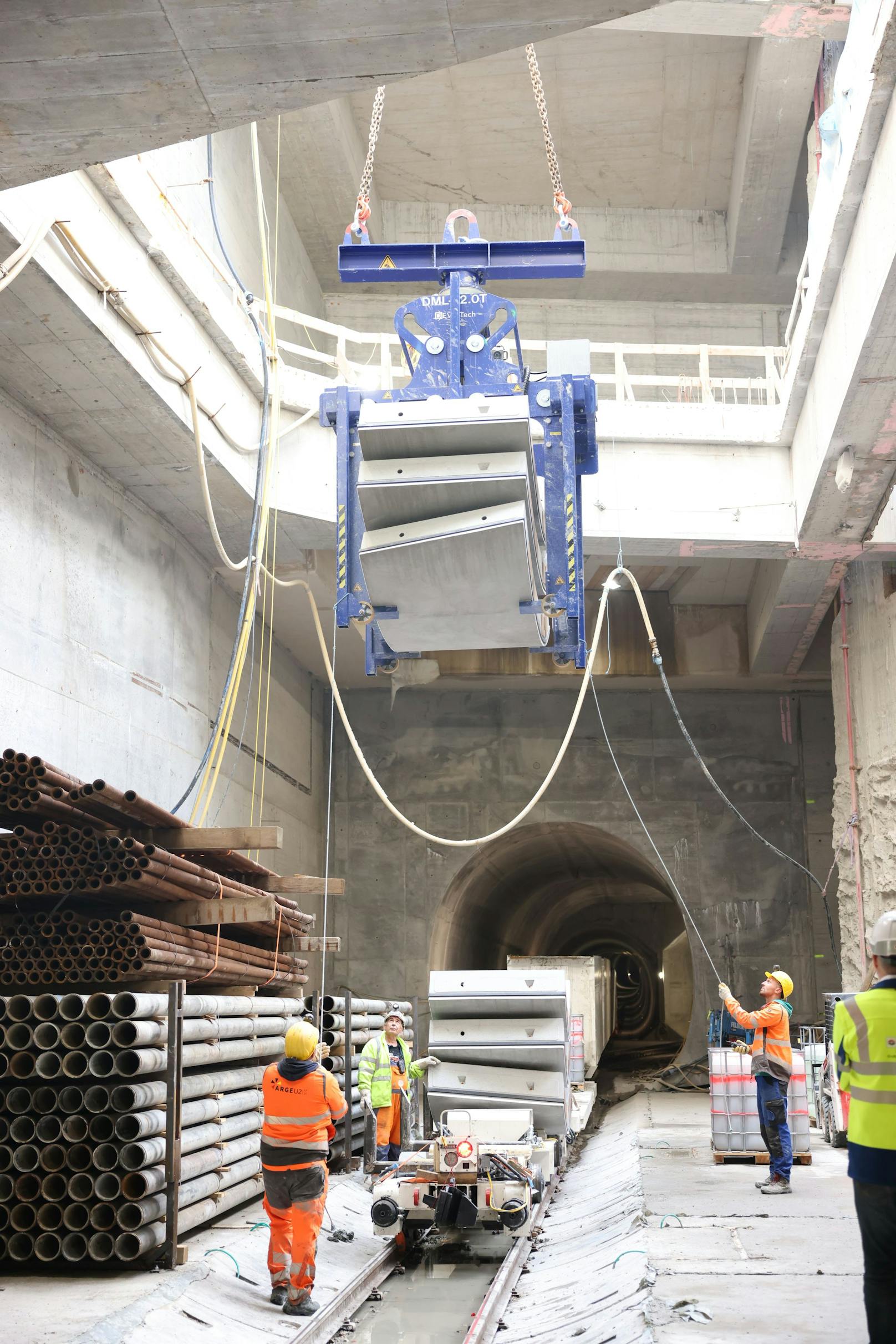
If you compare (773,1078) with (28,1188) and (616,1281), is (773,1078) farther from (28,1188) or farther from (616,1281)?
(28,1188)

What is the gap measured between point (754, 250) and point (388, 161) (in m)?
5.90

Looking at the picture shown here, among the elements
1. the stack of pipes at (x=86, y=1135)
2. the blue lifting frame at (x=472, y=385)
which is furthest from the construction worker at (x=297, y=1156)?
the blue lifting frame at (x=472, y=385)

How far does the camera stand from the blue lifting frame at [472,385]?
26.9ft

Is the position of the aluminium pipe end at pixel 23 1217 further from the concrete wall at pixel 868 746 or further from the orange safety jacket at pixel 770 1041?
the concrete wall at pixel 868 746

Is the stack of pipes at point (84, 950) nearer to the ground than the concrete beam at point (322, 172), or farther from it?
nearer to the ground

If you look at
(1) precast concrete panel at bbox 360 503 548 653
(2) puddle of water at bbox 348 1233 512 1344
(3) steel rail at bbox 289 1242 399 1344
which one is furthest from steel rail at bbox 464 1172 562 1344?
(1) precast concrete panel at bbox 360 503 548 653

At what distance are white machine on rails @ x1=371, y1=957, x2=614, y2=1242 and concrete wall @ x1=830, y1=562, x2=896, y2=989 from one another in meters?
4.27

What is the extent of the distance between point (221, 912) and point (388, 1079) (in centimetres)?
326

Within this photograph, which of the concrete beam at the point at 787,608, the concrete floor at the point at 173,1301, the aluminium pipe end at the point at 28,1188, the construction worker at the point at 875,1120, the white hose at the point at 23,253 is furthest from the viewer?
the concrete beam at the point at 787,608

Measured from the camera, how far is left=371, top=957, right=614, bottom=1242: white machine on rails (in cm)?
875

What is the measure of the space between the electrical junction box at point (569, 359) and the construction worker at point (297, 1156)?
4601 millimetres

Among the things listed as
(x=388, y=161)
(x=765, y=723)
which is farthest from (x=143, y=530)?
(x=765, y=723)

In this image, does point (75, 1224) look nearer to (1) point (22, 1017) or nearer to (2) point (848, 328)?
(1) point (22, 1017)

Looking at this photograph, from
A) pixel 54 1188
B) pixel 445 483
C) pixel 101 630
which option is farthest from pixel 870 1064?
pixel 101 630
